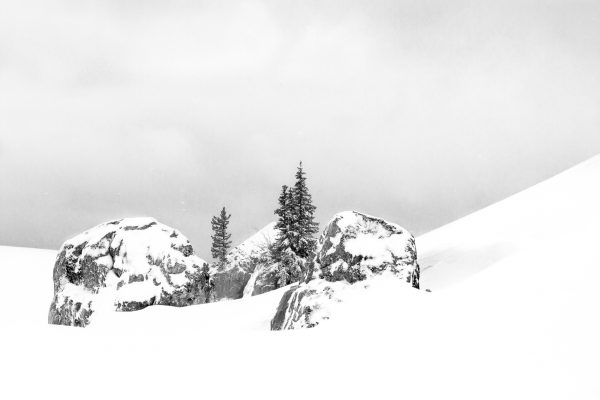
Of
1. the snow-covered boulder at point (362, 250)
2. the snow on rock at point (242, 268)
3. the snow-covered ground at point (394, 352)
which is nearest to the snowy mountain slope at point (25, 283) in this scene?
the snow on rock at point (242, 268)

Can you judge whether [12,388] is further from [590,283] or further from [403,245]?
[403,245]

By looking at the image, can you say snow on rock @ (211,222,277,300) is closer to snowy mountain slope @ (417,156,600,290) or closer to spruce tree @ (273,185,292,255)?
spruce tree @ (273,185,292,255)

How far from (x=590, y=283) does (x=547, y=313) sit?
74 cm

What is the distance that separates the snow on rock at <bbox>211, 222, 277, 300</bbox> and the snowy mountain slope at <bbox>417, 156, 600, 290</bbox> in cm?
1122

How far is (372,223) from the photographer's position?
1723cm

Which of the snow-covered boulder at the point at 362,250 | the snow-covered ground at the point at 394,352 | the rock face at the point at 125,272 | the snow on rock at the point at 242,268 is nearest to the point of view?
the snow-covered ground at the point at 394,352

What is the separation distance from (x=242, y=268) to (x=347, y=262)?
69.2 feet

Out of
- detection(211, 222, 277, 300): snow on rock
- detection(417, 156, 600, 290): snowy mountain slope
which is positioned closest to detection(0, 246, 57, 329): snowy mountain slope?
detection(211, 222, 277, 300): snow on rock

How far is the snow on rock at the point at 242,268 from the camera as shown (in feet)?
115

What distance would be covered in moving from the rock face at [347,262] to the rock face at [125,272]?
5.26 m

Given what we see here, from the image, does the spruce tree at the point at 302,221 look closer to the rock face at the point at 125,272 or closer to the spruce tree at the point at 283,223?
the spruce tree at the point at 283,223

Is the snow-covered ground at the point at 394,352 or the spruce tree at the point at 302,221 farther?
the spruce tree at the point at 302,221

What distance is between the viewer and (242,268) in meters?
36.2

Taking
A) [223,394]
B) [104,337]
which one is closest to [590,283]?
[223,394]
